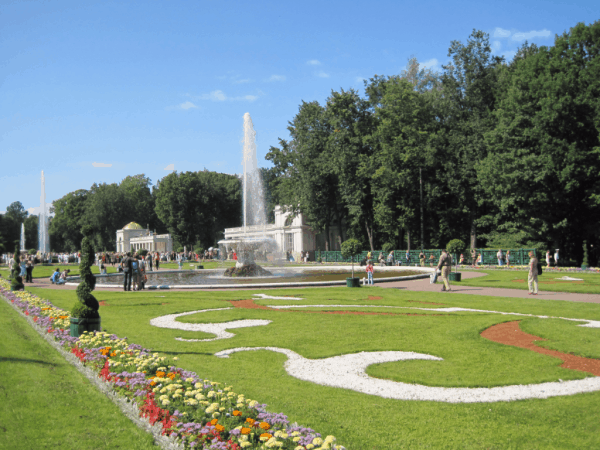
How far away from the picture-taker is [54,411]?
6.41 metres

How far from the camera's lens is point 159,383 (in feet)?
21.6

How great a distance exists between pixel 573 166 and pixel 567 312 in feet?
84.4

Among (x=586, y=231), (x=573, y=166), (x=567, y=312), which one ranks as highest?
(x=573, y=166)

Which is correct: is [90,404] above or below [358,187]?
below

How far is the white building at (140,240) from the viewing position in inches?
3543

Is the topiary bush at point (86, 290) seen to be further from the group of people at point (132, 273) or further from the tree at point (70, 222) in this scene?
the tree at point (70, 222)

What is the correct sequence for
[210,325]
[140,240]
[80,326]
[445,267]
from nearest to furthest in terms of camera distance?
1. [80,326]
2. [210,325]
3. [445,267]
4. [140,240]

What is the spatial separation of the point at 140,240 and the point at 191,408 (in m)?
93.3

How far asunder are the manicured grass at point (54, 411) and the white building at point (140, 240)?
269ft

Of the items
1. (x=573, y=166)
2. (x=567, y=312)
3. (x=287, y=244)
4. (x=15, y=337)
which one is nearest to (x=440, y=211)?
(x=573, y=166)

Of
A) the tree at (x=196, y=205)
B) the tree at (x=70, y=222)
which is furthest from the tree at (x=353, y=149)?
the tree at (x=70, y=222)

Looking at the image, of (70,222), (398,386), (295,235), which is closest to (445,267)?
(398,386)

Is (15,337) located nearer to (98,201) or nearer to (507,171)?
(507,171)

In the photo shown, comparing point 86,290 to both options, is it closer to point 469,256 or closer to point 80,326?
point 80,326
